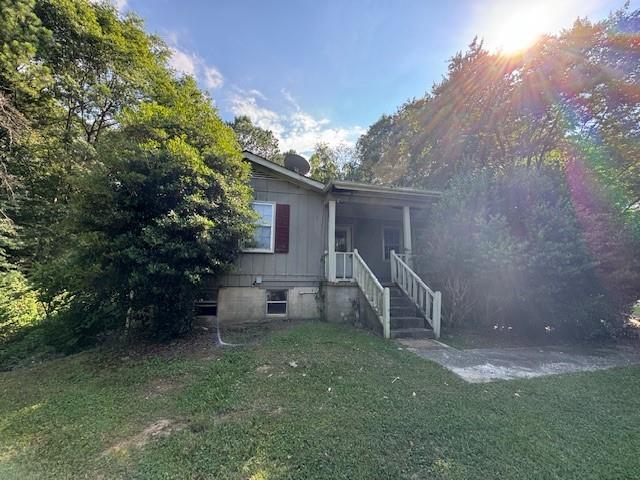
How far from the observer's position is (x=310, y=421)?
9.52 feet

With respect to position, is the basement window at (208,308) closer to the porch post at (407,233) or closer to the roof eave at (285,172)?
the roof eave at (285,172)

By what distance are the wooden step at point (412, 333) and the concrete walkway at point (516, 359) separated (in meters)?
0.18

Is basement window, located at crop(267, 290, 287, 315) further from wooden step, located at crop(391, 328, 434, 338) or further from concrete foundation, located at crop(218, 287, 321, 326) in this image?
wooden step, located at crop(391, 328, 434, 338)

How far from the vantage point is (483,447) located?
2.53 m

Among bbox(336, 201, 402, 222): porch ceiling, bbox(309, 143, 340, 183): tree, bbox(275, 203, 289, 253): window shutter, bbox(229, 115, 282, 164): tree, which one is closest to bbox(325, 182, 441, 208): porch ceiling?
bbox(336, 201, 402, 222): porch ceiling

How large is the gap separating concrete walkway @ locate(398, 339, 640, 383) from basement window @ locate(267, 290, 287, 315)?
3415 mm

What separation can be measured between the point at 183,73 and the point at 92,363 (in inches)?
525

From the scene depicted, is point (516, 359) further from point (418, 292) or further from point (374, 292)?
point (374, 292)

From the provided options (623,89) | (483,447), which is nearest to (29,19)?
(483,447)

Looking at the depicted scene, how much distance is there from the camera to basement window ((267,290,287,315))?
7.93 metres

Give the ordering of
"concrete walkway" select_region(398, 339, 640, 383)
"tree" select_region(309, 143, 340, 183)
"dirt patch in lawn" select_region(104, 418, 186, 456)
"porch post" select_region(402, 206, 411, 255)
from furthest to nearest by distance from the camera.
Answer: "tree" select_region(309, 143, 340, 183) → "porch post" select_region(402, 206, 411, 255) → "concrete walkway" select_region(398, 339, 640, 383) → "dirt patch in lawn" select_region(104, 418, 186, 456)

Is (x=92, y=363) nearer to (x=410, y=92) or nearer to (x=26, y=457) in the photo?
(x=26, y=457)

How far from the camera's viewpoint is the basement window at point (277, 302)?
7930 mm

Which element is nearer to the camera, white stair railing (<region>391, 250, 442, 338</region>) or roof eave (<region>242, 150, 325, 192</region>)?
white stair railing (<region>391, 250, 442, 338</region>)
